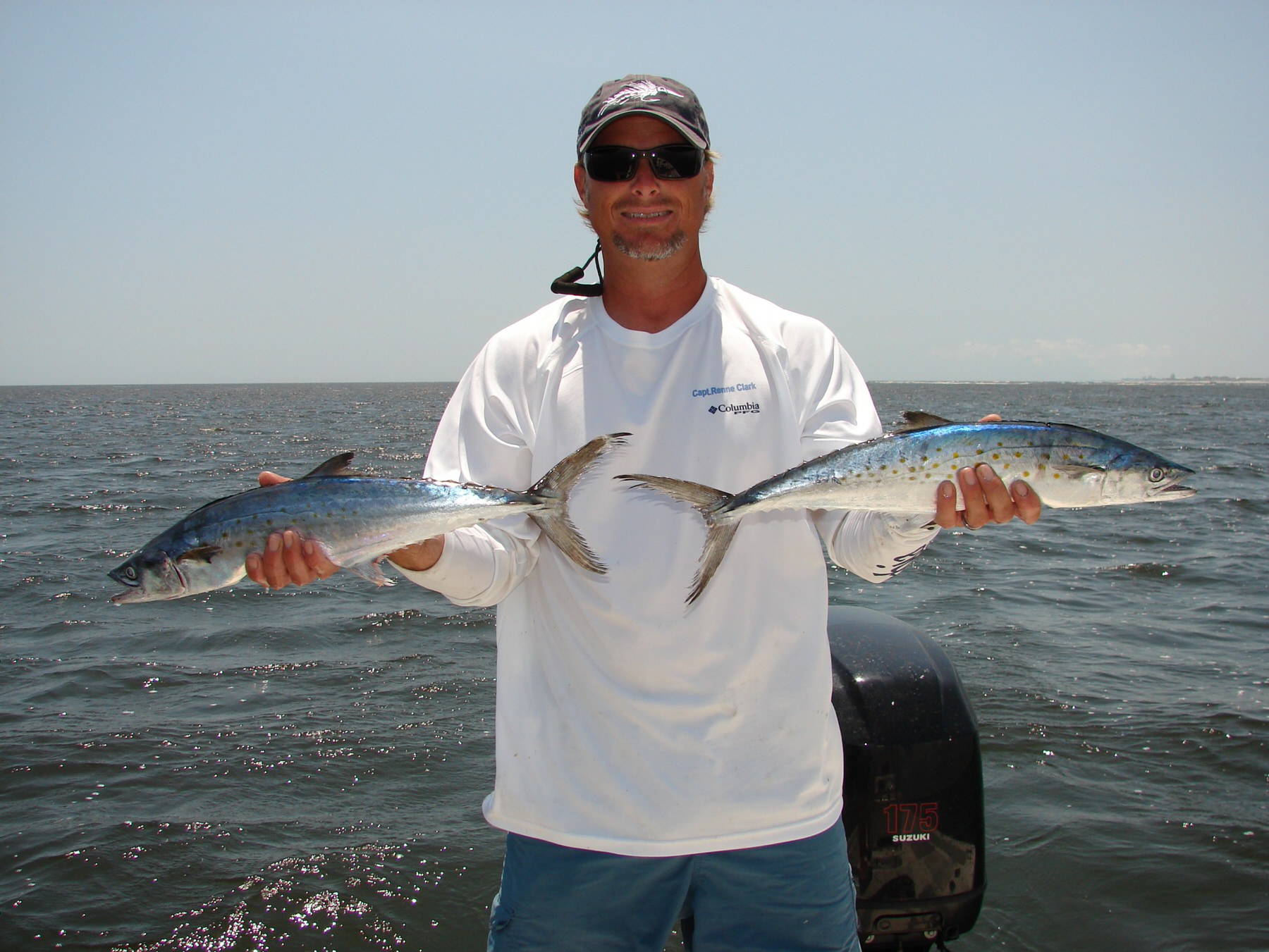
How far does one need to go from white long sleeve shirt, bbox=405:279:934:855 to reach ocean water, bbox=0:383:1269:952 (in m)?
2.92

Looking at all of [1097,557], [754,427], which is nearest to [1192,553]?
[1097,557]

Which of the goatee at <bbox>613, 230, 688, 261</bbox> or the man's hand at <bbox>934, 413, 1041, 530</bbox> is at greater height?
the goatee at <bbox>613, 230, 688, 261</bbox>

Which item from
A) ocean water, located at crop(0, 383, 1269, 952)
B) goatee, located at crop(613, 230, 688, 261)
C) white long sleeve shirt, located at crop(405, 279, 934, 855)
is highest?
goatee, located at crop(613, 230, 688, 261)

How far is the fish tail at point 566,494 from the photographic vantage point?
2.62 metres

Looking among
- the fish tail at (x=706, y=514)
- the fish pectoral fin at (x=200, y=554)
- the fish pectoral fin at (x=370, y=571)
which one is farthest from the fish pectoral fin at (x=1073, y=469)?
the fish pectoral fin at (x=200, y=554)

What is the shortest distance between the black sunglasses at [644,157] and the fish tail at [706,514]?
100 cm

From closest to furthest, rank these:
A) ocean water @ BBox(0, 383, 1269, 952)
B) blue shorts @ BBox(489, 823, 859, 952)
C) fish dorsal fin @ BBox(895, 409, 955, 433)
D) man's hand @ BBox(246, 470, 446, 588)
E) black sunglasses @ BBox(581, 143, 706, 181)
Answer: blue shorts @ BBox(489, 823, 859, 952) → man's hand @ BBox(246, 470, 446, 588) → black sunglasses @ BBox(581, 143, 706, 181) → fish dorsal fin @ BBox(895, 409, 955, 433) → ocean water @ BBox(0, 383, 1269, 952)

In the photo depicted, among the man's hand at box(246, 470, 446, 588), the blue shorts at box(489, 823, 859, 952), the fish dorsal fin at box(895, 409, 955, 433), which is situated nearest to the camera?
the blue shorts at box(489, 823, 859, 952)

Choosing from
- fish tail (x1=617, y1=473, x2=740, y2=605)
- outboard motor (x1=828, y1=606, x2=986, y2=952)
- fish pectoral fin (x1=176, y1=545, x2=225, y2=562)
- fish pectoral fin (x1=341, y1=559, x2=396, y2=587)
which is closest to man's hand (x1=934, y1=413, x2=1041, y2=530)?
fish tail (x1=617, y1=473, x2=740, y2=605)

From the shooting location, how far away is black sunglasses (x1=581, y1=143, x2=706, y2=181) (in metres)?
2.78

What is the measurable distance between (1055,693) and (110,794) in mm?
7768

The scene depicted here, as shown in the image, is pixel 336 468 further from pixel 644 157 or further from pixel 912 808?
pixel 912 808

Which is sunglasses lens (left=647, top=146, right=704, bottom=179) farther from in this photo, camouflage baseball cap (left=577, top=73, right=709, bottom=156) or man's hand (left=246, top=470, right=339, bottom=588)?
man's hand (left=246, top=470, right=339, bottom=588)

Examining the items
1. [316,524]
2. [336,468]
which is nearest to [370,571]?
[316,524]
